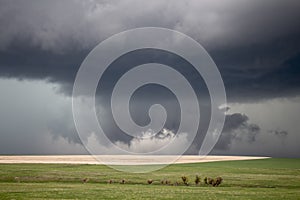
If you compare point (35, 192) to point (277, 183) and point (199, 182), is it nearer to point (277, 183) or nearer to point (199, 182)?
point (199, 182)

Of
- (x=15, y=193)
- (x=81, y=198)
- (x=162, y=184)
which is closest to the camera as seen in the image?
(x=81, y=198)

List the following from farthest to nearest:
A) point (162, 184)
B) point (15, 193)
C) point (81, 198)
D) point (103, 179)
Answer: point (103, 179), point (162, 184), point (15, 193), point (81, 198)

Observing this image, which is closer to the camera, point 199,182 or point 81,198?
point 81,198

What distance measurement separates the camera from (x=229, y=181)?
66.9m


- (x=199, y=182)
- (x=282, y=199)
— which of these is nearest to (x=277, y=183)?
(x=199, y=182)

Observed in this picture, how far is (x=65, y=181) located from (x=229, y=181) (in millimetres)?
27071

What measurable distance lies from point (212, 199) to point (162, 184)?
22189mm

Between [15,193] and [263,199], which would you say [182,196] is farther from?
[15,193]

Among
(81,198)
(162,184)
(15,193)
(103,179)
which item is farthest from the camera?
(103,179)

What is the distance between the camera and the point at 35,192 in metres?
46.7

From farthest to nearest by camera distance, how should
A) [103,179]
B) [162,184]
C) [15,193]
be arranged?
[103,179] < [162,184] < [15,193]

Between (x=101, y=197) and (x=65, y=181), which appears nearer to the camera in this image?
(x=101, y=197)

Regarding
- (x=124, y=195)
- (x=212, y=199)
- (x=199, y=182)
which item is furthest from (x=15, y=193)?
(x=199, y=182)

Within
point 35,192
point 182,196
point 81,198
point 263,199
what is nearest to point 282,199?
point 263,199
